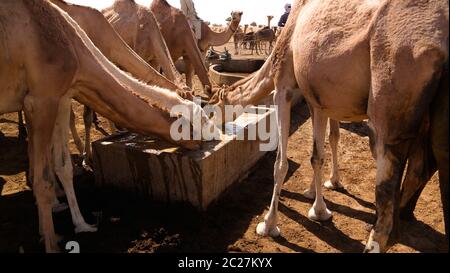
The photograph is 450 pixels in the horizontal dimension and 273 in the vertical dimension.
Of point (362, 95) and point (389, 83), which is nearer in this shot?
point (389, 83)

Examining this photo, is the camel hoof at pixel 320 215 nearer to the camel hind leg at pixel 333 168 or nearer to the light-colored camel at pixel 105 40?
the camel hind leg at pixel 333 168

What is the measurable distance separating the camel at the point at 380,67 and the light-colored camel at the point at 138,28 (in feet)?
12.3

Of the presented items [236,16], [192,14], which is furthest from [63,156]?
[236,16]

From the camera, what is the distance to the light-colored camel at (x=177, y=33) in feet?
27.3

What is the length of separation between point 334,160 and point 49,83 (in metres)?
3.51

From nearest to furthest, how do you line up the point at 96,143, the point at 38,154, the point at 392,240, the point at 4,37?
the point at 392,240 < the point at 4,37 < the point at 38,154 < the point at 96,143

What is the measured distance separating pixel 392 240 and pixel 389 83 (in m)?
1.09

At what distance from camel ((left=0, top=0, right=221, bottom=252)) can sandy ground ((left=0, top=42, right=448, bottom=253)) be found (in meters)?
0.32

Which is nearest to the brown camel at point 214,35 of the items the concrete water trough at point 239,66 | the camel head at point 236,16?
the camel head at point 236,16

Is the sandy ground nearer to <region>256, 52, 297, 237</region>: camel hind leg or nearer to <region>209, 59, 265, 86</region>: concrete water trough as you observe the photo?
<region>256, 52, 297, 237</region>: camel hind leg

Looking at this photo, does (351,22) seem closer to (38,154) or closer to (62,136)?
(38,154)

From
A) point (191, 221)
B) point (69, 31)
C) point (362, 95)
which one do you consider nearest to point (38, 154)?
point (69, 31)

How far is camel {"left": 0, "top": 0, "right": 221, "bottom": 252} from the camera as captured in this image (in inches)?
129

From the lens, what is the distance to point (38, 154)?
343 centimetres
